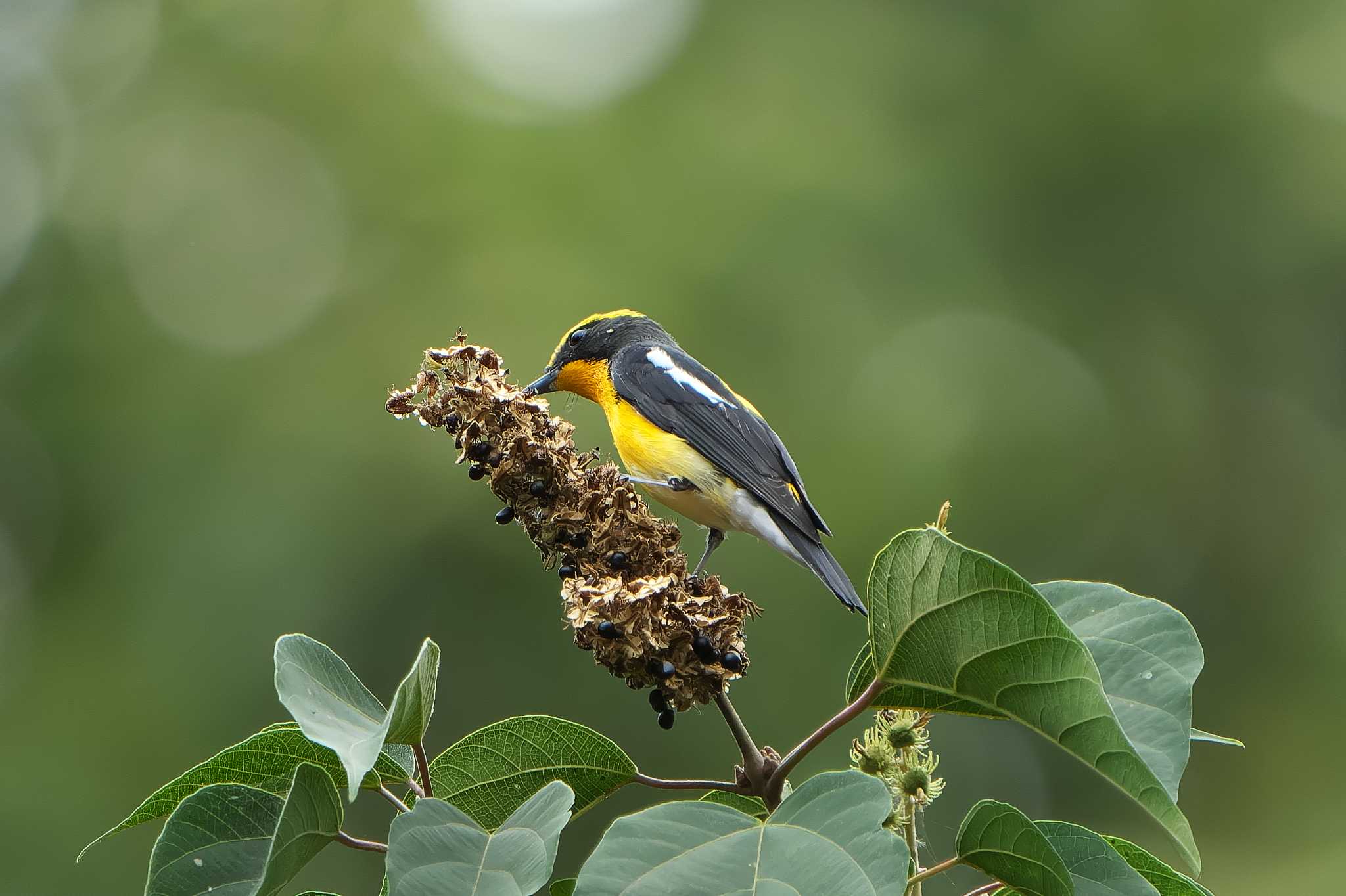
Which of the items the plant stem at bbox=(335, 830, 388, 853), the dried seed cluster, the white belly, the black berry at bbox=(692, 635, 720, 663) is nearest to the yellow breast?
the white belly

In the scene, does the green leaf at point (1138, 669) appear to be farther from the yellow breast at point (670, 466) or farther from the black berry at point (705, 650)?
the yellow breast at point (670, 466)

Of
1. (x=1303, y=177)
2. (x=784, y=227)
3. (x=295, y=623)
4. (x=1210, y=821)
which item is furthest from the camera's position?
(x=1303, y=177)

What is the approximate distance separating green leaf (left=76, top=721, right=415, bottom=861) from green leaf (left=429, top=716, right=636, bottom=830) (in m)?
0.11

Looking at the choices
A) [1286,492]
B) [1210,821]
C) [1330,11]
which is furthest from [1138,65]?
[1210,821]

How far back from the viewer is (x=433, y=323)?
10.5 meters

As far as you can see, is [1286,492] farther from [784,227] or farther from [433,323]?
[433,323]

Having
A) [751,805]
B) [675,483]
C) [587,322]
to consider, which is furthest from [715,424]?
[751,805]

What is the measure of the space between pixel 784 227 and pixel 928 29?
4313 mm

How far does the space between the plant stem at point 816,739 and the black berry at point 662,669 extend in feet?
0.99

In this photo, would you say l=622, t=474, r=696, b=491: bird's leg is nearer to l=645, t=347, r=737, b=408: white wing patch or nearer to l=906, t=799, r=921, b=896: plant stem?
l=645, t=347, r=737, b=408: white wing patch

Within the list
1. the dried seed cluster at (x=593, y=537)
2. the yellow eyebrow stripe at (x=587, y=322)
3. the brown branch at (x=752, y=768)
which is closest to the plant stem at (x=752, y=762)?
the brown branch at (x=752, y=768)

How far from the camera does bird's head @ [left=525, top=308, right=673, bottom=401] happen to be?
4715 mm

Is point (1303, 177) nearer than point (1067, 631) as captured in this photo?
No

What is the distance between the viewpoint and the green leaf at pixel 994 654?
60.6 inches
